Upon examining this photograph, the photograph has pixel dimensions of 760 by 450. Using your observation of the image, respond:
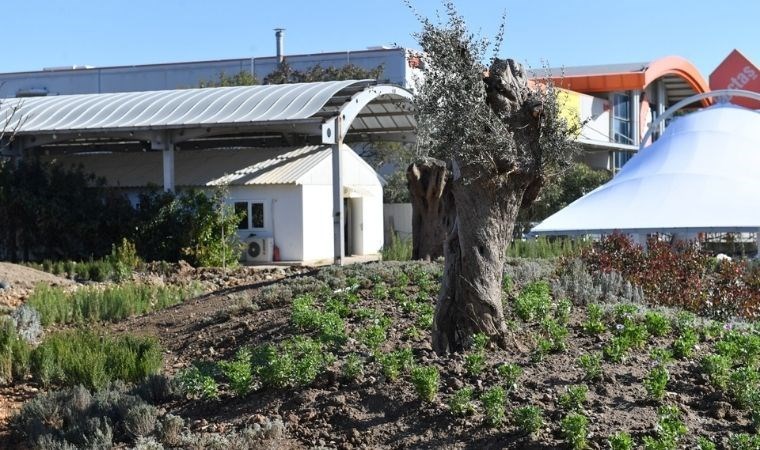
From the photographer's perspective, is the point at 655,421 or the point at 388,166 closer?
the point at 655,421

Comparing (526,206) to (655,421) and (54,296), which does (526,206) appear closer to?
(655,421)

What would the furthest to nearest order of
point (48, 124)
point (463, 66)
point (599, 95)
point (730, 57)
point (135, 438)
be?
point (730, 57) < point (599, 95) < point (48, 124) < point (463, 66) < point (135, 438)

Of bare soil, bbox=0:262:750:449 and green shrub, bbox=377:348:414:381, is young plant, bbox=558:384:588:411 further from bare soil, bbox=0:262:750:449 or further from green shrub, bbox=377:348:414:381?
green shrub, bbox=377:348:414:381

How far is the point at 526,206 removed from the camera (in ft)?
28.7

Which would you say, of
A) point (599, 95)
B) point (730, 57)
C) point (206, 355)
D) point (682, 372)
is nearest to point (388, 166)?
point (599, 95)

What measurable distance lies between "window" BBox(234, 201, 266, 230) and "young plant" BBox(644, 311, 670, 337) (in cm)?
2050

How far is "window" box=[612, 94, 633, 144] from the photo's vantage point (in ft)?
152

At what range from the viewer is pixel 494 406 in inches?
250

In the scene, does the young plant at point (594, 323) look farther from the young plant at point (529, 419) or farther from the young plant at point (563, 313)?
the young plant at point (529, 419)

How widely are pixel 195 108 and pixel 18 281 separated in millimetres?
9340

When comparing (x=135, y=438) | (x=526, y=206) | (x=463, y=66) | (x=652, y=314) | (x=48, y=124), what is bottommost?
(x=135, y=438)

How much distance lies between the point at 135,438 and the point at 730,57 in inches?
1850

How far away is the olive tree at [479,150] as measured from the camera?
7.75m

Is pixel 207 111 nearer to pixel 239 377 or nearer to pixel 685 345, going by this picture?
pixel 239 377
